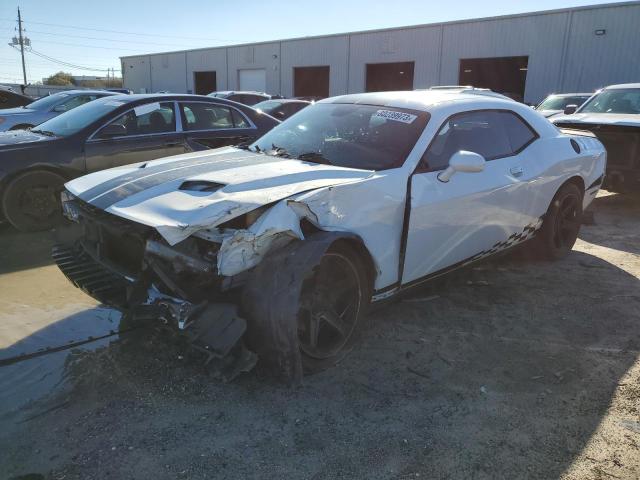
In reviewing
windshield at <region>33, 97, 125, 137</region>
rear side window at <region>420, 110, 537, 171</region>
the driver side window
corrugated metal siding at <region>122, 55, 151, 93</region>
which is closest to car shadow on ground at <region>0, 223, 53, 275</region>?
windshield at <region>33, 97, 125, 137</region>

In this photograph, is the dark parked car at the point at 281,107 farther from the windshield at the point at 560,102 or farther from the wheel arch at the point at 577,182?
the wheel arch at the point at 577,182

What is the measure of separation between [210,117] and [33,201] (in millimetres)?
2386

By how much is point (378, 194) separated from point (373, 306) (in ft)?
2.41

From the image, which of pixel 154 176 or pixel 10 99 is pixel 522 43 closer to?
pixel 10 99

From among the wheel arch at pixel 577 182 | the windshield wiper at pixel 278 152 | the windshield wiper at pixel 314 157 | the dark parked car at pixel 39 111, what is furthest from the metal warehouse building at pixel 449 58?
the windshield wiper at pixel 314 157

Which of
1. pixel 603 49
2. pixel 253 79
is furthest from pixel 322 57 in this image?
pixel 603 49

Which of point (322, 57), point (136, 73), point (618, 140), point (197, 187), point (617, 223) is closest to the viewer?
point (197, 187)

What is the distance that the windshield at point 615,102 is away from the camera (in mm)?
8414

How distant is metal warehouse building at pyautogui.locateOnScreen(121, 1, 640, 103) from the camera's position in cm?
2142

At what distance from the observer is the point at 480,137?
13.3 ft

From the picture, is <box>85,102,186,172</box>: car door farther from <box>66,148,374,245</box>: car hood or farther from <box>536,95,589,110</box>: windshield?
<box>536,95,589,110</box>: windshield

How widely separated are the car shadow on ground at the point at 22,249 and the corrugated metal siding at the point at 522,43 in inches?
907

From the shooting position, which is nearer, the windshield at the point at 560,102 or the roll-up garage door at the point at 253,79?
the windshield at the point at 560,102

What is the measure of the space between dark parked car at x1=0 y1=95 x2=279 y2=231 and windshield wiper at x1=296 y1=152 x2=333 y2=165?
3.24 m
